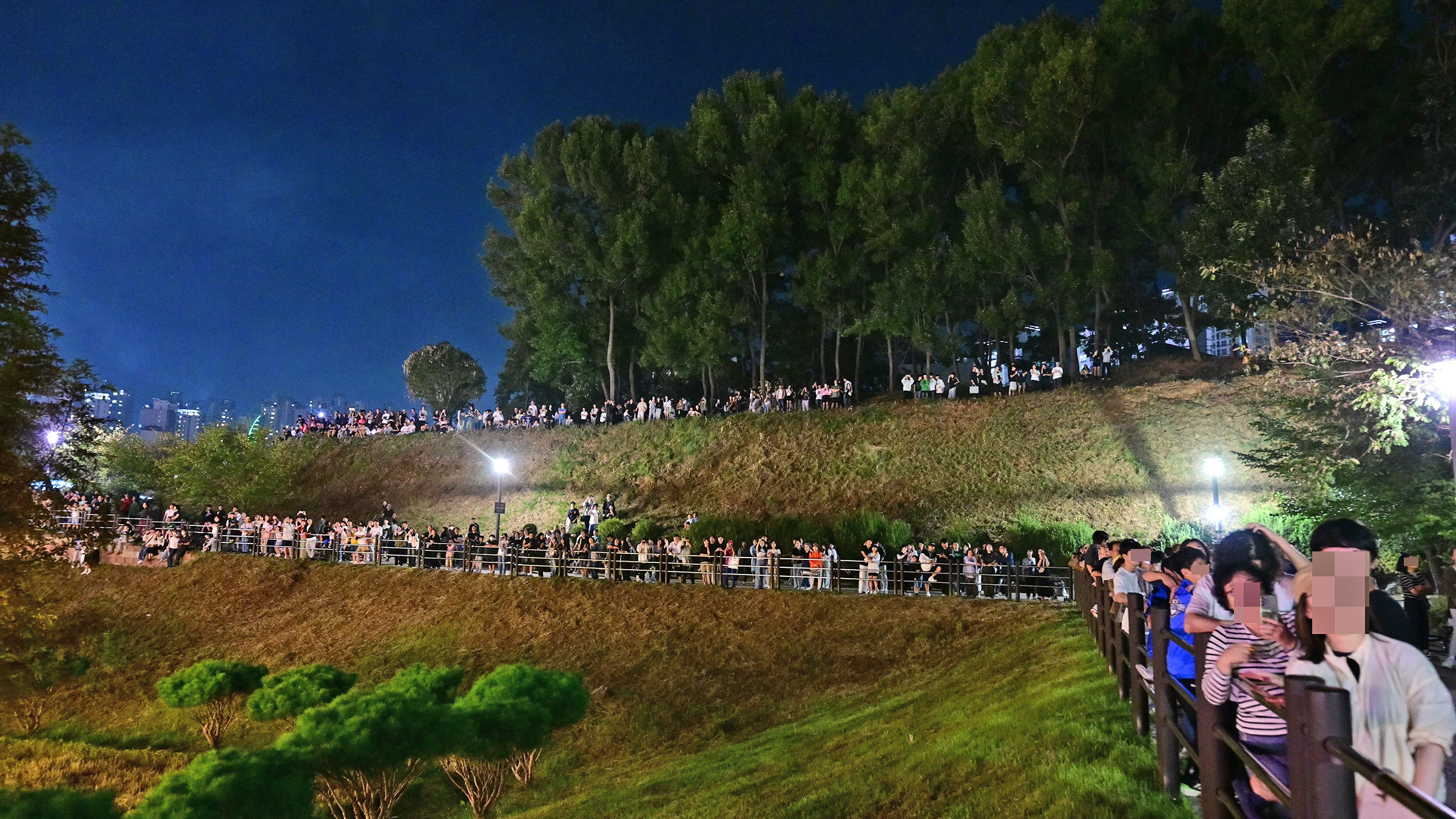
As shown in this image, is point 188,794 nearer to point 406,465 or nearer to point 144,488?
point 406,465

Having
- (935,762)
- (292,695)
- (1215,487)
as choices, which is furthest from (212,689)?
(1215,487)

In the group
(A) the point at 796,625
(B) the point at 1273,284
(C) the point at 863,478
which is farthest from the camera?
(C) the point at 863,478

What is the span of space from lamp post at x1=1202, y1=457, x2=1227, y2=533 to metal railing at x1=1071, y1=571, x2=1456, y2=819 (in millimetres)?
18407

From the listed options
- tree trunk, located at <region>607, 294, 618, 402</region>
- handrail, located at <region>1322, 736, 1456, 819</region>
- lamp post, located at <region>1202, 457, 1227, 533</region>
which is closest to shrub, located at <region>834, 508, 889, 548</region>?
lamp post, located at <region>1202, 457, 1227, 533</region>

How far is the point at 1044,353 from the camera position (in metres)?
45.8

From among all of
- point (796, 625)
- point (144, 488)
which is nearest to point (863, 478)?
point (796, 625)

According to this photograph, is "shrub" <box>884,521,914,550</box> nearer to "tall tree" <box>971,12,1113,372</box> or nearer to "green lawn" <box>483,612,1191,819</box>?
"green lawn" <box>483,612,1191,819</box>

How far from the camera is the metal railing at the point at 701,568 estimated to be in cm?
2047

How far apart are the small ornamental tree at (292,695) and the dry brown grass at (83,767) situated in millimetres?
2014

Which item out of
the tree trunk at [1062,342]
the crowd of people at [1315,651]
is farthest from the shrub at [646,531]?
the crowd of people at [1315,651]

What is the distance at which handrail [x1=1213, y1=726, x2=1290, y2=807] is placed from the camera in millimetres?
2941

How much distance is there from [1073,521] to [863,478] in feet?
25.0

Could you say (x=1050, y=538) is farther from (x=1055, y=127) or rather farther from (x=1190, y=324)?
(x=1055, y=127)

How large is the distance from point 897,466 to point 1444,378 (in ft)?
66.3
